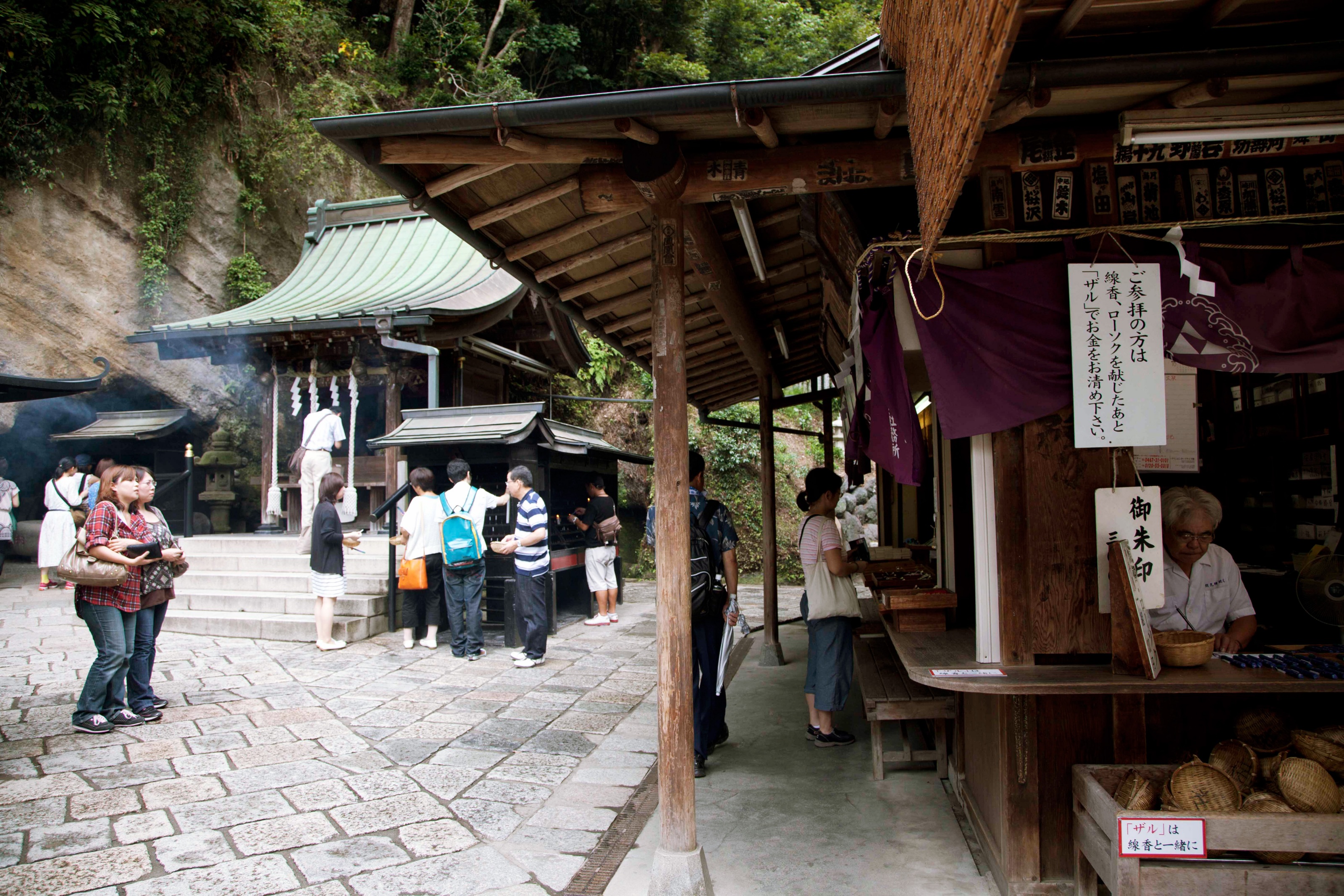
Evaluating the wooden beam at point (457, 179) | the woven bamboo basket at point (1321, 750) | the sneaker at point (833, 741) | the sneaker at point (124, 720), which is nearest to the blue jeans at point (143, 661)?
the sneaker at point (124, 720)

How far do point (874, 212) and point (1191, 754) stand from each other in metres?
3.41

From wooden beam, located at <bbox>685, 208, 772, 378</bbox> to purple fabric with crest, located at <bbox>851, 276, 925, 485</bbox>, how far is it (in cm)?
108

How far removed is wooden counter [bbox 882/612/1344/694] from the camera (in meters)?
3.00

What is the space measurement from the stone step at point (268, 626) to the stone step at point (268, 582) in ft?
1.94

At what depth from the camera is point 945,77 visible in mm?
2293

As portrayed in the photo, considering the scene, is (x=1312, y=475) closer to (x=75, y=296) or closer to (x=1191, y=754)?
(x=1191, y=754)

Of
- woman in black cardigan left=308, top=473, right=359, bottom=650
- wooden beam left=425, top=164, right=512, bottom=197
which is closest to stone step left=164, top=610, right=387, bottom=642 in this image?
woman in black cardigan left=308, top=473, right=359, bottom=650

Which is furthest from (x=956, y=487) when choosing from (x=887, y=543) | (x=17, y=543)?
(x=17, y=543)

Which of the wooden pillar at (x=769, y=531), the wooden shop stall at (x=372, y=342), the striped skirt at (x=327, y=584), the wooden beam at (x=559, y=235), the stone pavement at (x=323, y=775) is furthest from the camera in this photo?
the wooden shop stall at (x=372, y=342)

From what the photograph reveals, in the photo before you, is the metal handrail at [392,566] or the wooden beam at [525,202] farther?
the metal handrail at [392,566]

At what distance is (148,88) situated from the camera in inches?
645

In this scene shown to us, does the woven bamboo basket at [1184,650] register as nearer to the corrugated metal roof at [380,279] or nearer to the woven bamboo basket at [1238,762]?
the woven bamboo basket at [1238,762]

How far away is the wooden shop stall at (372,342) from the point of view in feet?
41.5

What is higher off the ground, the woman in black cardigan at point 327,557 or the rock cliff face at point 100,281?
the rock cliff face at point 100,281
